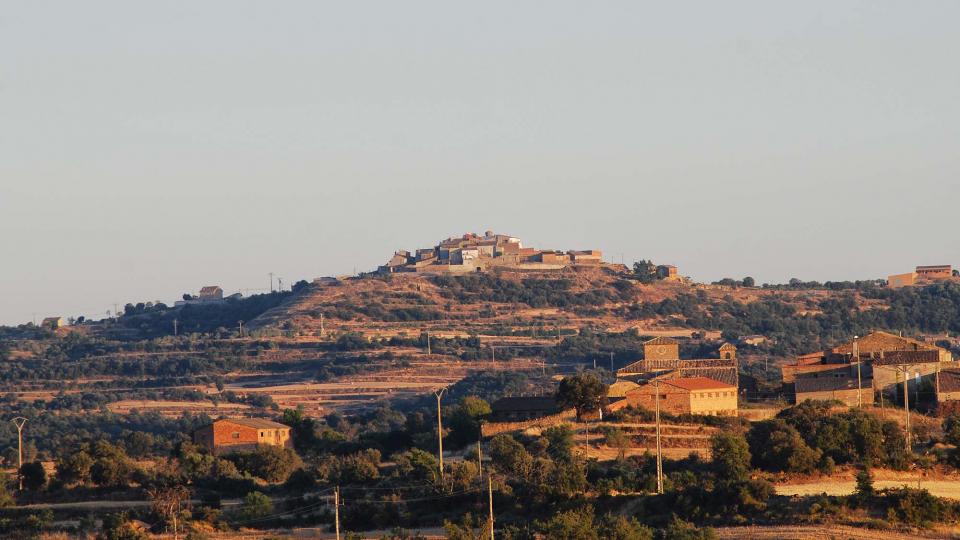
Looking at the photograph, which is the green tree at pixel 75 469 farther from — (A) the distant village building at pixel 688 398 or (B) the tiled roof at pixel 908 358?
(B) the tiled roof at pixel 908 358

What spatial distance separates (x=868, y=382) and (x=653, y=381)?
356 inches

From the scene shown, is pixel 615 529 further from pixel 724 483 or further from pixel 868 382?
pixel 868 382

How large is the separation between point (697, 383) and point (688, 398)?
2.06m

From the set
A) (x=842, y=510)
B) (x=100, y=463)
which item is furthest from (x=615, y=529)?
(x=100, y=463)

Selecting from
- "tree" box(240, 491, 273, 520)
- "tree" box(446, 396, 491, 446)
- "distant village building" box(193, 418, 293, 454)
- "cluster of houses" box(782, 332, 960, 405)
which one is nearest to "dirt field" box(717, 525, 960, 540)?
"tree" box(240, 491, 273, 520)

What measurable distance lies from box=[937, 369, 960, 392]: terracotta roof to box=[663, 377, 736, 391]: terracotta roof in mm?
8048

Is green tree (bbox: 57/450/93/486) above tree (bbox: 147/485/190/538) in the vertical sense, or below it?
above

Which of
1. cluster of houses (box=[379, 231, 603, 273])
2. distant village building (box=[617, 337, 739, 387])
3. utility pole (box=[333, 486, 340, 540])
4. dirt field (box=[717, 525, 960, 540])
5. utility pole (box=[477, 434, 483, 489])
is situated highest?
cluster of houses (box=[379, 231, 603, 273])

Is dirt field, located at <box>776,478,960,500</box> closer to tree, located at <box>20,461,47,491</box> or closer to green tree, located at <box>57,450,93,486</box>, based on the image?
green tree, located at <box>57,450,93,486</box>

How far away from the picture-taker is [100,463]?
73500 mm

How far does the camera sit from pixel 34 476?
241 ft

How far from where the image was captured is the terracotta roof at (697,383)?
7688 cm

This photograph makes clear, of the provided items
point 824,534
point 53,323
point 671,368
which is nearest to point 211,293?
point 53,323

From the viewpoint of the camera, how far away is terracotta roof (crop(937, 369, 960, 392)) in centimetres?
7825
